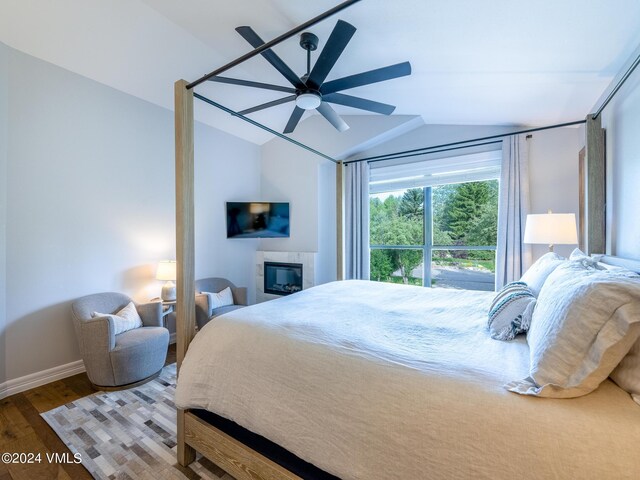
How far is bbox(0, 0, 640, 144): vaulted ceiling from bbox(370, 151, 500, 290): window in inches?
29.5

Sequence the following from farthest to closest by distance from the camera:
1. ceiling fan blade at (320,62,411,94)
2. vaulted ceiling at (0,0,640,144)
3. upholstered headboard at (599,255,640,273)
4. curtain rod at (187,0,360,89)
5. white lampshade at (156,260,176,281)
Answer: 1. white lampshade at (156,260,176,281)
2. ceiling fan blade at (320,62,411,94)
3. vaulted ceiling at (0,0,640,144)
4. upholstered headboard at (599,255,640,273)
5. curtain rod at (187,0,360,89)

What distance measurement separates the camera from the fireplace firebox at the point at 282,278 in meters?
4.73

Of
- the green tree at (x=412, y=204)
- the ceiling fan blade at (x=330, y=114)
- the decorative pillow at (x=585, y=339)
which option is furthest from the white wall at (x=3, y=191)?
the green tree at (x=412, y=204)

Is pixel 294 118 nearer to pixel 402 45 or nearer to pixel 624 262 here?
pixel 402 45

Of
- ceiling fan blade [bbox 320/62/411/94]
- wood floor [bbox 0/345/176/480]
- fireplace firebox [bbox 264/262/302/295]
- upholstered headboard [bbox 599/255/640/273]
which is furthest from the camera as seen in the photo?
fireplace firebox [bbox 264/262/302/295]

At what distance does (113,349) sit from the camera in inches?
95.7

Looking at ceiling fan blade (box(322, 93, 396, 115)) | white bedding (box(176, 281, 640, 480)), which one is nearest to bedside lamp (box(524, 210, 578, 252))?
white bedding (box(176, 281, 640, 480))

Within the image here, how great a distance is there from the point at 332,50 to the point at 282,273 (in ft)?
11.6

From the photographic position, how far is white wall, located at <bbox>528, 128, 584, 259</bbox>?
3.28 meters

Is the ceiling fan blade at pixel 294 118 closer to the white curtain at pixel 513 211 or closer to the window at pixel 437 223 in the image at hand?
the window at pixel 437 223

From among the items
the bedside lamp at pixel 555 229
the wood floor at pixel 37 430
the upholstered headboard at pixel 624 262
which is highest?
the bedside lamp at pixel 555 229

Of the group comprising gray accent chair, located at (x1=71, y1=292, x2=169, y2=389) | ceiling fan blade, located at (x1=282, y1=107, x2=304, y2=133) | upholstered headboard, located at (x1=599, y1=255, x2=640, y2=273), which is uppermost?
ceiling fan blade, located at (x1=282, y1=107, x2=304, y2=133)

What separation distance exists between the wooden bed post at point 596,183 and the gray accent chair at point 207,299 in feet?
11.6

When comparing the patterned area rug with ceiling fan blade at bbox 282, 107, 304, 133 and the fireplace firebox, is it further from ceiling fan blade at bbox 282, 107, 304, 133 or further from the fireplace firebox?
ceiling fan blade at bbox 282, 107, 304, 133
